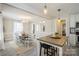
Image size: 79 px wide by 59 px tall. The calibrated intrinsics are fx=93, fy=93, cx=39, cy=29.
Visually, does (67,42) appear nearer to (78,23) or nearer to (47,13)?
(78,23)

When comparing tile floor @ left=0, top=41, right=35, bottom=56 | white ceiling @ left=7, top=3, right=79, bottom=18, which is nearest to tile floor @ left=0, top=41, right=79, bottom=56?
tile floor @ left=0, top=41, right=35, bottom=56

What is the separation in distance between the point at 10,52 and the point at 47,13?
3.57ft

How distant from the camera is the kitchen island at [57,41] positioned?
1.79 metres

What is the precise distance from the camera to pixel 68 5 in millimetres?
1856

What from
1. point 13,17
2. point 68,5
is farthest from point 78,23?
point 13,17

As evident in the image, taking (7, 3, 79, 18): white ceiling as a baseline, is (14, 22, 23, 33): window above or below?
below

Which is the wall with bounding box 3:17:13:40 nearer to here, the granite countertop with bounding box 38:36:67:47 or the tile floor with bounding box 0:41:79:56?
the tile floor with bounding box 0:41:79:56

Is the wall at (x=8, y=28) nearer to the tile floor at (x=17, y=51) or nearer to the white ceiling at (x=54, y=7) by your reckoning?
the tile floor at (x=17, y=51)

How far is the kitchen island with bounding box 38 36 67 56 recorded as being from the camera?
1786 millimetres

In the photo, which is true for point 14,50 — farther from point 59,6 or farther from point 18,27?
point 59,6

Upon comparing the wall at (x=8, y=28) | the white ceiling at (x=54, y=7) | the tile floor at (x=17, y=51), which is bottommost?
the tile floor at (x=17, y=51)

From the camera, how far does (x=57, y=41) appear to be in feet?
6.27

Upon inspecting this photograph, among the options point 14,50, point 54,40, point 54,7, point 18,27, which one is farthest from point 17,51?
point 54,7

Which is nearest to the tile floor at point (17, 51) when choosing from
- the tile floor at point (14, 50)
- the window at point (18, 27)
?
the tile floor at point (14, 50)
